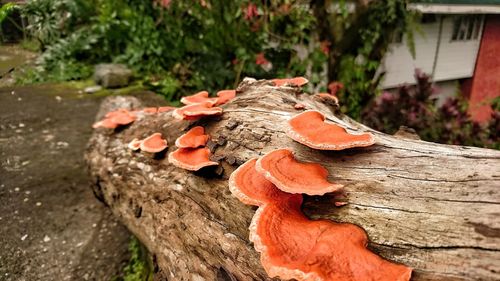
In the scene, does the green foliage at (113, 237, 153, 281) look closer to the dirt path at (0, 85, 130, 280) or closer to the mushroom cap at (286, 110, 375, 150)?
the dirt path at (0, 85, 130, 280)

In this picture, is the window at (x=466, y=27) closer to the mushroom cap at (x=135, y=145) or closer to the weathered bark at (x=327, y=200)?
the weathered bark at (x=327, y=200)

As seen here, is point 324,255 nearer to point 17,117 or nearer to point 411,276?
point 411,276

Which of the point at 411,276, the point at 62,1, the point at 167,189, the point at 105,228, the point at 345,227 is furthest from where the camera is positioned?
the point at 62,1

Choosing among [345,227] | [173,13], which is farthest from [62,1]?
[345,227]

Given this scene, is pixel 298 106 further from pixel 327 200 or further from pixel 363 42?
pixel 363 42

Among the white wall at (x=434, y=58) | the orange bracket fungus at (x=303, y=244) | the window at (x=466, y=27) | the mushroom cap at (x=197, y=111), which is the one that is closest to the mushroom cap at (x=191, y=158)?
the mushroom cap at (x=197, y=111)
